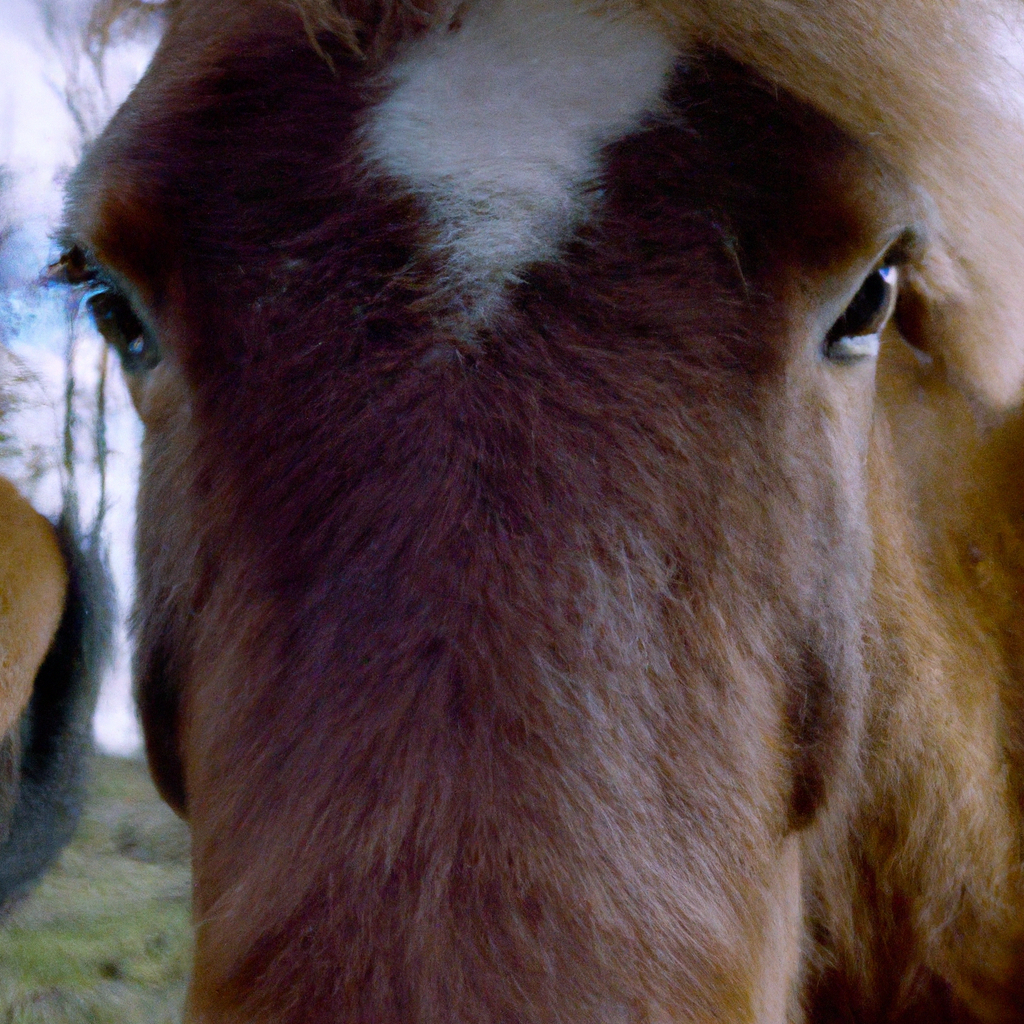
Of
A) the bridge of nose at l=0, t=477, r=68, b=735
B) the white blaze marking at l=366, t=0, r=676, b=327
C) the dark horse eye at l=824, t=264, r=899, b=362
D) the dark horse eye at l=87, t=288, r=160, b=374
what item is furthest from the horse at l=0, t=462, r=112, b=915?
the dark horse eye at l=824, t=264, r=899, b=362

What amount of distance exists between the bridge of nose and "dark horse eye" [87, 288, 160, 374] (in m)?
0.84

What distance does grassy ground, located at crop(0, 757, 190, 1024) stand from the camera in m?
2.26

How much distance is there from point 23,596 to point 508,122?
4.65ft

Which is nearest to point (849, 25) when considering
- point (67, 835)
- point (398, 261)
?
point (398, 261)

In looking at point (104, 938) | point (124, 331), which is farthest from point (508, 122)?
point (104, 938)

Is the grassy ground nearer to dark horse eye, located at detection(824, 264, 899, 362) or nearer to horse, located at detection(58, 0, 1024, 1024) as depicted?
horse, located at detection(58, 0, 1024, 1024)

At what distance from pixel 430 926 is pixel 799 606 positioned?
0.51 m

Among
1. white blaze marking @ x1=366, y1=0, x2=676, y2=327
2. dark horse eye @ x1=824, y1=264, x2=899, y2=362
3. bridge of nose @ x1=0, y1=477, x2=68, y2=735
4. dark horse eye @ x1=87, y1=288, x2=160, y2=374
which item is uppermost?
white blaze marking @ x1=366, y1=0, x2=676, y2=327

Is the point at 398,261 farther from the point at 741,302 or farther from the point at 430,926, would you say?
the point at 430,926

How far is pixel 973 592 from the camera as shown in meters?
1.48

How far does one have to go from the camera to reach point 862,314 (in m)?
1.05

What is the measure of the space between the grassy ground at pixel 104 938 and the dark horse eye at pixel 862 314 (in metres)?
1.76

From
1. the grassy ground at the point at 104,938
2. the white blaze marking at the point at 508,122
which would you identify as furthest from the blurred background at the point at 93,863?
the white blaze marking at the point at 508,122

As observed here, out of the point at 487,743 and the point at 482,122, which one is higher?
the point at 482,122
